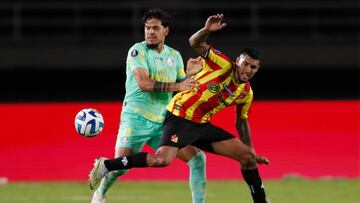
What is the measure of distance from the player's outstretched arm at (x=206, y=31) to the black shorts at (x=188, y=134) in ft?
2.36

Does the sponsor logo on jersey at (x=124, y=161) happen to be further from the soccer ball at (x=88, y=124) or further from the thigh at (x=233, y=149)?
the thigh at (x=233, y=149)

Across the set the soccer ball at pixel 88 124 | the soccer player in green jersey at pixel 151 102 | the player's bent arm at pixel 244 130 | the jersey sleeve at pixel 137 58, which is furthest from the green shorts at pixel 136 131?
the player's bent arm at pixel 244 130

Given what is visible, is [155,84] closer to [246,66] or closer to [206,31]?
[206,31]

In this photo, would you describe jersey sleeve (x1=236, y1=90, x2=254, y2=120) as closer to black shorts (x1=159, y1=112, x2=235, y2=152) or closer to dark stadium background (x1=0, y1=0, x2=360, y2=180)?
black shorts (x1=159, y1=112, x2=235, y2=152)

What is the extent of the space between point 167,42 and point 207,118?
10507mm

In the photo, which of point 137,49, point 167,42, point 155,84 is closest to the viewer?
point 155,84

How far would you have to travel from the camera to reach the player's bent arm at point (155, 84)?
338 inches

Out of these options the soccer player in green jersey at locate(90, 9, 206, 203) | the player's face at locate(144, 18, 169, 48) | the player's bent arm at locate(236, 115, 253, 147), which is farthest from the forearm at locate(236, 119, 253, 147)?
the player's face at locate(144, 18, 169, 48)

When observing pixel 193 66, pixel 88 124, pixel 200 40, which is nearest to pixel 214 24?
pixel 200 40

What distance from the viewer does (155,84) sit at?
8.93 metres

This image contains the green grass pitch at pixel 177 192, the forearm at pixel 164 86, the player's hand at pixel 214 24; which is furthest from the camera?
the green grass pitch at pixel 177 192

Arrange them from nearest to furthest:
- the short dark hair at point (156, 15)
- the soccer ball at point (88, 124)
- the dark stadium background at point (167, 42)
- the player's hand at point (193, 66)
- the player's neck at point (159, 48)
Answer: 1. the player's hand at point (193, 66)
2. the short dark hair at point (156, 15)
3. the soccer ball at point (88, 124)
4. the player's neck at point (159, 48)
5. the dark stadium background at point (167, 42)

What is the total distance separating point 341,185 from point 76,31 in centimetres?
939

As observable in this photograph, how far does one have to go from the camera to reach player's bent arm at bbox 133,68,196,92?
28.1 feet
